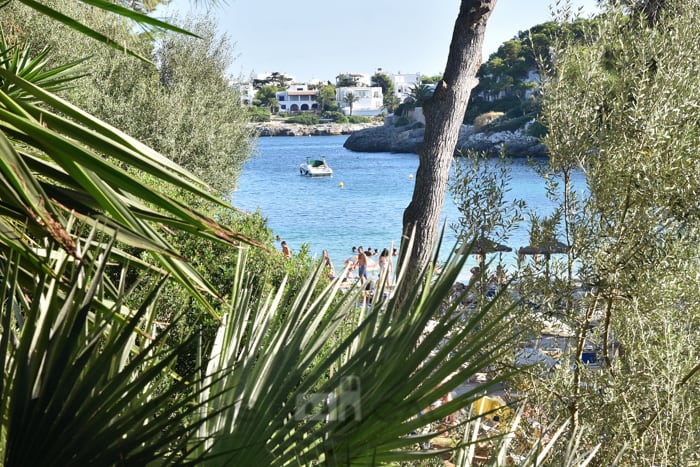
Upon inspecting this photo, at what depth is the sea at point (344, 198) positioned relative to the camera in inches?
1528

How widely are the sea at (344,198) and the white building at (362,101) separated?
172ft

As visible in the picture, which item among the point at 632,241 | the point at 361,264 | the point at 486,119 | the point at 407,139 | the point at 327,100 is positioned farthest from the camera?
the point at 327,100

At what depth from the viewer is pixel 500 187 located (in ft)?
14.8

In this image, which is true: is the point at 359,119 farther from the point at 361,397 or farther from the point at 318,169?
the point at 361,397

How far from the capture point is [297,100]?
151m

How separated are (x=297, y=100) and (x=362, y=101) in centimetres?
1453

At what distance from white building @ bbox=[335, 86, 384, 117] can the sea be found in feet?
172

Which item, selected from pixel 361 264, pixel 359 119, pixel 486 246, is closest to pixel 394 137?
pixel 359 119

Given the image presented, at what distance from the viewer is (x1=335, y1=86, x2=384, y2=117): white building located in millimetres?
141750

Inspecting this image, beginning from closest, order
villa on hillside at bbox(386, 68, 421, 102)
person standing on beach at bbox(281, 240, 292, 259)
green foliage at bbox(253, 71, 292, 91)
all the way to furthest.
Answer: person standing on beach at bbox(281, 240, 292, 259) < green foliage at bbox(253, 71, 292, 91) < villa on hillside at bbox(386, 68, 421, 102)

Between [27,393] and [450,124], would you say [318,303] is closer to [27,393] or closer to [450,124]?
[27,393]

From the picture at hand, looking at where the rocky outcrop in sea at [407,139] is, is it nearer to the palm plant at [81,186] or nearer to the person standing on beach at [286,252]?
the person standing on beach at [286,252]

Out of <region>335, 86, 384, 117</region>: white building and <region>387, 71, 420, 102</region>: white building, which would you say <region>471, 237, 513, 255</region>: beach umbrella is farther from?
<region>387, 71, 420, 102</region>: white building

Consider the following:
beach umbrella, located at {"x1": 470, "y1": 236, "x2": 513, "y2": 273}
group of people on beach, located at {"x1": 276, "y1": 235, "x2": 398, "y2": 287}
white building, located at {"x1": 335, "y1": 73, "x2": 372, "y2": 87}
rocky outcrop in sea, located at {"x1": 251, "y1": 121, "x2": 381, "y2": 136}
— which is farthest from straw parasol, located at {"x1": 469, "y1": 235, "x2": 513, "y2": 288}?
white building, located at {"x1": 335, "y1": 73, "x2": 372, "y2": 87}
